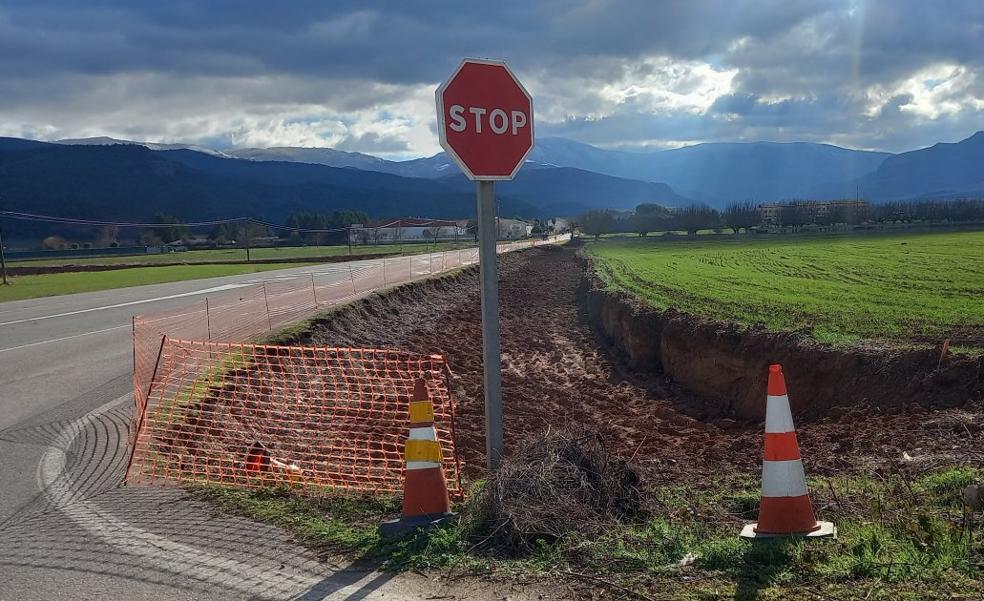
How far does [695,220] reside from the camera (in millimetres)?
96500

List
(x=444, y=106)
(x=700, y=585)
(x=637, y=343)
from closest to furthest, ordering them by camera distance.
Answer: (x=700, y=585) → (x=444, y=106) → (x=637, y=343)

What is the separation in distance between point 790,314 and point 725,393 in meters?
3.68

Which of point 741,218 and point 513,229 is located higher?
point 741,218

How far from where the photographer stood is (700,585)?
3.53m

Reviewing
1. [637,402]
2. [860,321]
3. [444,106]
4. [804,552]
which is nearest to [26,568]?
[444,106]

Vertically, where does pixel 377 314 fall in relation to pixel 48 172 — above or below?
below

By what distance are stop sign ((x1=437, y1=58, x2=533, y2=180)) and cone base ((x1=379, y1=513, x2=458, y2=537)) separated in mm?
2139

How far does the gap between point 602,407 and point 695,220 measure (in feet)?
290

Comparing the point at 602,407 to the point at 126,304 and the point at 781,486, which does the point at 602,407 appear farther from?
the point at 126,304

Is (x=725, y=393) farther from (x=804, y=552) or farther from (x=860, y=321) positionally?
(x=804, y=552)

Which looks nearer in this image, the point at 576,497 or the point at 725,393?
the point at 576,497

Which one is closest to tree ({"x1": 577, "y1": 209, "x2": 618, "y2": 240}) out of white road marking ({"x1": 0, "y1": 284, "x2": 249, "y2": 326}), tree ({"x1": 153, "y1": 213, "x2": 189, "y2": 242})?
tree ({"x1": 153, "y1": 213, "x2": 189, "y2": 242})

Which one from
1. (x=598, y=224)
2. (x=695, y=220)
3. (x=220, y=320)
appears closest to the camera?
(x=220, y=320)

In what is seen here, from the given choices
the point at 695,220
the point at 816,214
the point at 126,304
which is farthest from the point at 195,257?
the point at 816,214
